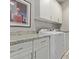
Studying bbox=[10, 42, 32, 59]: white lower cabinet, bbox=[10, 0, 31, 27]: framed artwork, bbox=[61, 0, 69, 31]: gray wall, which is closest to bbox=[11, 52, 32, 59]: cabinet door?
bbox=[10, 42, 32, 59]: white lower cabinet

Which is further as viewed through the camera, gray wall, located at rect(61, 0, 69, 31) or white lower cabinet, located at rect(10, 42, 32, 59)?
gray wall, located at rect(61, 0, 69, 31)

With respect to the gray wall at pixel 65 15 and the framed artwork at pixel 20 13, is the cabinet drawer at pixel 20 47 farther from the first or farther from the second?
the gray wall at pixel 65 15

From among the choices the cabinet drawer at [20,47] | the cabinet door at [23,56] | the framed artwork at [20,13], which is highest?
the framed artwork at [20,13]

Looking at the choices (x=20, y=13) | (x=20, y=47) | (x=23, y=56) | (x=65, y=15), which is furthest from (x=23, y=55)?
(x=65, y=15)

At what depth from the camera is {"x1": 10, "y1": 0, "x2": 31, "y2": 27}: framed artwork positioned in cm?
244

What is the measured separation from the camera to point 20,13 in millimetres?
2760

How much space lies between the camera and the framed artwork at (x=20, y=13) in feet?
A: 7.99

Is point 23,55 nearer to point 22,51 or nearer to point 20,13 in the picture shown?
point 22,51

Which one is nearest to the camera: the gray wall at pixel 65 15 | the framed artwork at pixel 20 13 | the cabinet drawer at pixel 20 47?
the cabinet drawer at pixel 20 47

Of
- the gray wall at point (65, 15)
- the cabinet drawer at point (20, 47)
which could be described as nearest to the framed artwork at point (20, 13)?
the cabinet drawer at point (20, 47)

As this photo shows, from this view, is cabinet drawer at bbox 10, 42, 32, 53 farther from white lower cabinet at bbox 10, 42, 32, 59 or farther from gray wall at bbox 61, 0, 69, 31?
gray wall at bbox 61, 0, 69, 31
